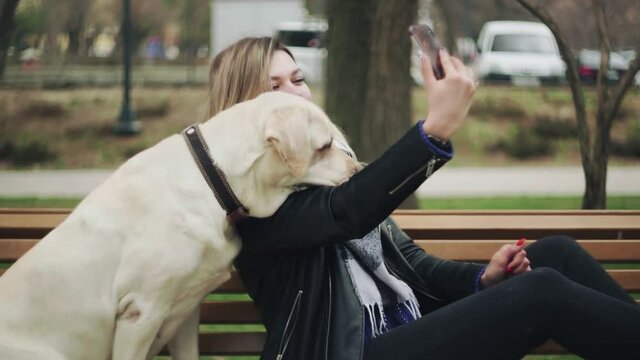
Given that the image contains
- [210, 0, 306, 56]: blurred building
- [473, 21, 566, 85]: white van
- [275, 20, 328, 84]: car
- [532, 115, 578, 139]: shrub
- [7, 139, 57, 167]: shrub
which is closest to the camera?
[7, 139, 57, 167]: shrub

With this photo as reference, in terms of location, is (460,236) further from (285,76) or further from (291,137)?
(291,137)

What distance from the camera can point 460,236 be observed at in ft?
11.8

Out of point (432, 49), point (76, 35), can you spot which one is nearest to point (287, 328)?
point (432, 49)

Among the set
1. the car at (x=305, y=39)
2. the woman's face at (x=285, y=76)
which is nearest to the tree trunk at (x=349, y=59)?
the woman's face at (x=285, y=76)

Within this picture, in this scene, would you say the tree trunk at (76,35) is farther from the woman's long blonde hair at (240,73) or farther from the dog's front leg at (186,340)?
the dog's front leg at (186,340)

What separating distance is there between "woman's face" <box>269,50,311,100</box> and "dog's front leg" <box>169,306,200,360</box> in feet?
2.43

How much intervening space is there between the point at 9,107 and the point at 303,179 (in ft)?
43.0

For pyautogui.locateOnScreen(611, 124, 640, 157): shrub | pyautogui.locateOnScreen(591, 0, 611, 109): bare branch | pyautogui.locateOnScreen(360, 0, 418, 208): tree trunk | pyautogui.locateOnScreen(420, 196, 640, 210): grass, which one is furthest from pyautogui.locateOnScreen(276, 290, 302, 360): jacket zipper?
pyautogui.locateOnScreen(611, 124, 640, 157): shrub

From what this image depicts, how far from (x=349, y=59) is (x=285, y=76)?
5234 mm

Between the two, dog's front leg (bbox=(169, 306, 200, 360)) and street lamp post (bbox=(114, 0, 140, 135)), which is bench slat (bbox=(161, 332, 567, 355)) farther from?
street lamp post (bbox=(114, 0, 140, 135))

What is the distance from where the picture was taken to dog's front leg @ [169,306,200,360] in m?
2.85

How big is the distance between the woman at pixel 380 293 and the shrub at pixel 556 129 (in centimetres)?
1320

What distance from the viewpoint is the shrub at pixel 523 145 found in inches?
579

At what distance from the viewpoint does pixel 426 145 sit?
7.84 feet
